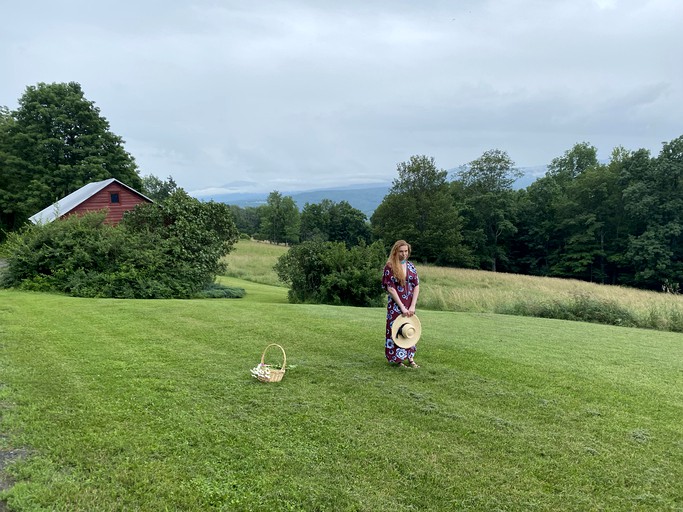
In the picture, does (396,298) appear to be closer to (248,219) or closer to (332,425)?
(332,425)

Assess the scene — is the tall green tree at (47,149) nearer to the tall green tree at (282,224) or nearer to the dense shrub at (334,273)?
the dense shrub at (334,273)

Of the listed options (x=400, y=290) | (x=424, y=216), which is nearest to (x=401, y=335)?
(x=400, y=290)

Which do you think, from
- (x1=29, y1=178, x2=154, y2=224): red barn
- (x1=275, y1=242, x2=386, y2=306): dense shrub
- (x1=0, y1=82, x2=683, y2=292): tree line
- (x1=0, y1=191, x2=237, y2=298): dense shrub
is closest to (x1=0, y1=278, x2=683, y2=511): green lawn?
(x1=0, y1=191, x2=237, y2=298): dense shrub

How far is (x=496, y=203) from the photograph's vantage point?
54.1 meters

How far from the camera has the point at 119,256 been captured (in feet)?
47.9

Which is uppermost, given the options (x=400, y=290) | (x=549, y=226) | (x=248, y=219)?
(x=248, y=219)

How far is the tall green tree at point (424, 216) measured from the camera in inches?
1818

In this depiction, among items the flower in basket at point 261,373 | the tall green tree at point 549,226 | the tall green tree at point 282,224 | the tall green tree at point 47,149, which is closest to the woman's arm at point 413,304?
the flower in basket at point 261,373

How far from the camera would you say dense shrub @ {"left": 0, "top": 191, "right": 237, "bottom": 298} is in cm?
1364

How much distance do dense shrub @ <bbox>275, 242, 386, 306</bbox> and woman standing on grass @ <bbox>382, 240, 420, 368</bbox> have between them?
366 inches

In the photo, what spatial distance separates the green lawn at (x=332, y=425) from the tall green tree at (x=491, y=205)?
48200mm

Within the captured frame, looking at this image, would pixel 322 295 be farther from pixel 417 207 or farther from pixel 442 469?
pixel 417 207

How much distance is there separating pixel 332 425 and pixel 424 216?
4467 centimetres

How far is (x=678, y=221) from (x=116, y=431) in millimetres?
49440
